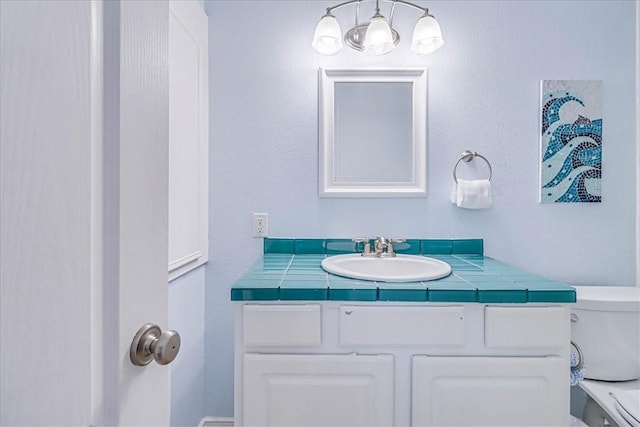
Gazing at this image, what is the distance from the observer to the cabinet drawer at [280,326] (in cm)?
109

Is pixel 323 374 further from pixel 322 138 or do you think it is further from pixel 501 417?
pixel 322 138

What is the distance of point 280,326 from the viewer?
1.10 metres

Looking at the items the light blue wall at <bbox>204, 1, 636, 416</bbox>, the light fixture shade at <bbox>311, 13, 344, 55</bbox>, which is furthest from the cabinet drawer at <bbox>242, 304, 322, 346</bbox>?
the light fixture shade at <bbox>311, 13, 344, 55</bbox>

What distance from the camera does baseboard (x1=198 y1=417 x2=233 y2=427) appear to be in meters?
1.69

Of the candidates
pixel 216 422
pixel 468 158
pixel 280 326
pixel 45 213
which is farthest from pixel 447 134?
pixel 216 422

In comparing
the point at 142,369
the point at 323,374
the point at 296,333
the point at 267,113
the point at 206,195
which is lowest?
the point at 323,374

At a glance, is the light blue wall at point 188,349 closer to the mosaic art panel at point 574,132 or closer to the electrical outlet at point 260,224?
the electrical outlet at point 260,224

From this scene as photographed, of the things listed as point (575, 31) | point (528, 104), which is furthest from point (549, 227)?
point (575, 31)

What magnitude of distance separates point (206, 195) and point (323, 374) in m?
0.98

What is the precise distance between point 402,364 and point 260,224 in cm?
90

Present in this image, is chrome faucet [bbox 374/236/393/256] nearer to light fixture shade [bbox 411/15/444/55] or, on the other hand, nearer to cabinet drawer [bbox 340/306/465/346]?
cabinet drawer [bbox 340/306/465/346]

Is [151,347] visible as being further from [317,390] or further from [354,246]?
[354,246]

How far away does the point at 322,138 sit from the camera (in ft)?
5.47

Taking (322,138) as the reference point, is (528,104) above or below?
above
